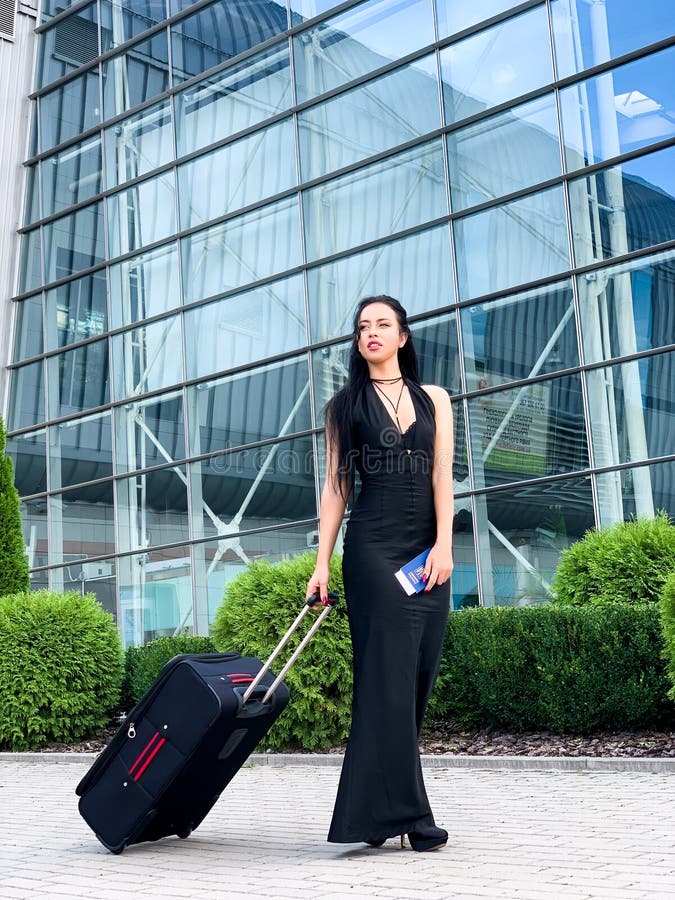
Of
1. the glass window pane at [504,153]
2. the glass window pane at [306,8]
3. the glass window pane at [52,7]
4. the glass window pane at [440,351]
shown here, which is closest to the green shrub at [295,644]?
the glass window pane at [440,351]

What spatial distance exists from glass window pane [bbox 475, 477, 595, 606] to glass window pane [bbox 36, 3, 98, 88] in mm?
11638

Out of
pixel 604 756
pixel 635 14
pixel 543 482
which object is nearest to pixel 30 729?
pixel 604 756

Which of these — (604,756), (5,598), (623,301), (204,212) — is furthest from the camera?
(204,212)

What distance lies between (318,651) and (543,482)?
513 centimetres

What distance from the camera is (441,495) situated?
4.18 metres

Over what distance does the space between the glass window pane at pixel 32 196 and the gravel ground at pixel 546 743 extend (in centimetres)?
1405

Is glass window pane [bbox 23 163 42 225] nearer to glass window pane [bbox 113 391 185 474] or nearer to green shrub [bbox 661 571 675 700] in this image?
glass window pane [bbox 113 391 185 474]

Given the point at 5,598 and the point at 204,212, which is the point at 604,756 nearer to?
the point at 5,598

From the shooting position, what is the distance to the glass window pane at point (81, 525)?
17094 mm

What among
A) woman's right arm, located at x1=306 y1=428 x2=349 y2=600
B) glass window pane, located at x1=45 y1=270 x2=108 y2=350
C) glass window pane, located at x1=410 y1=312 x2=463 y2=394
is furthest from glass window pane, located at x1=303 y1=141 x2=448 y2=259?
woman's right arm, located at x1=306 y1=428 x2=349 y2=600

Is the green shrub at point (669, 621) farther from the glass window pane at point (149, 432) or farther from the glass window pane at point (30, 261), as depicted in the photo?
the glass window pane at point (30, 261)

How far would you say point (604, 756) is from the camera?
22.1 feet

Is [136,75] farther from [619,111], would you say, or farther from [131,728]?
[131,728]

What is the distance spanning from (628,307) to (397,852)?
9066 millimetres
